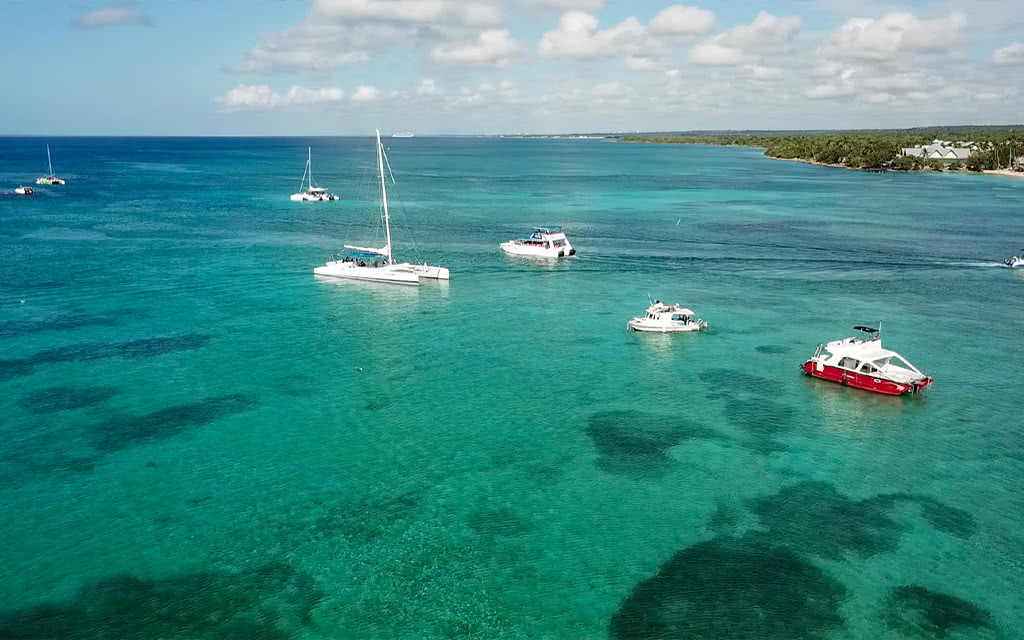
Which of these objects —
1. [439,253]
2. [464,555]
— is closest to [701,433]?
[464,555]

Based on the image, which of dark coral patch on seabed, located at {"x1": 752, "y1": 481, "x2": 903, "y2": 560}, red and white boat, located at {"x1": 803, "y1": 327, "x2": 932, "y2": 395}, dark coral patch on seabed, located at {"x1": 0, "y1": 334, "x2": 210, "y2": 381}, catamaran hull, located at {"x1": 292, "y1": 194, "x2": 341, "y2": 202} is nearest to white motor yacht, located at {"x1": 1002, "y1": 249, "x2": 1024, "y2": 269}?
red and white boat, located at {"x1": 803, "y1": 327, "x2": 932, "y2": 395}

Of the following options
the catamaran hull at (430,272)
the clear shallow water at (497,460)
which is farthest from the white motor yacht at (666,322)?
the catamaran hull at (430,272)

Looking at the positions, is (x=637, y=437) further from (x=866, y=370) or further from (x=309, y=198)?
(x=309, y=198)

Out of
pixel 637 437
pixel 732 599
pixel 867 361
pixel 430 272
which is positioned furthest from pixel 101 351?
pixel 867 361

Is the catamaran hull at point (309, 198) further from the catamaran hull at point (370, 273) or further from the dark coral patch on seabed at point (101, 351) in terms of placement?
the dark coral patch on seabed at point (101, 351)

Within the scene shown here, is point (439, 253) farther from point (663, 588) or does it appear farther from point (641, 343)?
point (663, 588)

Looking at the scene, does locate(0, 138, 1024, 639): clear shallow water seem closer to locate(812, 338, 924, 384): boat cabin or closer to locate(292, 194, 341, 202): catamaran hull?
locate(812, 338, 924, 384): boat cabin
